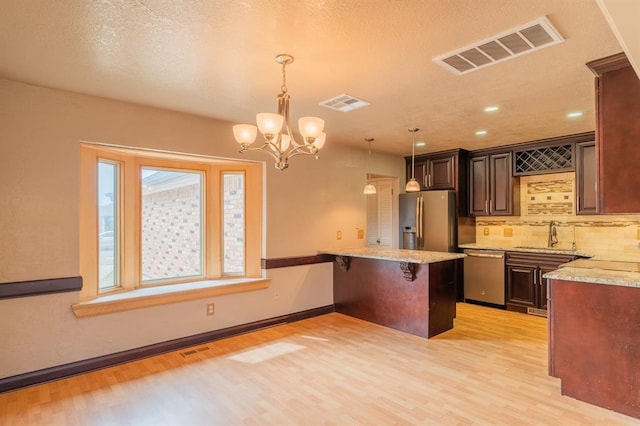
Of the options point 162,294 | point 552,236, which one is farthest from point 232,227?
point 552,236

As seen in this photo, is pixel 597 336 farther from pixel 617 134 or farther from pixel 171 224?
pixel 171 224

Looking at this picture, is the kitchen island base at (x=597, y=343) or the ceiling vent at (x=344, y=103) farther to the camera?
the ceiling vent at (x=344, y=103)

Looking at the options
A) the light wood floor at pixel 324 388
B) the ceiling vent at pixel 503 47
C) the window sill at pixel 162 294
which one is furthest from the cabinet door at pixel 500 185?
the window sill at pixel 162 294

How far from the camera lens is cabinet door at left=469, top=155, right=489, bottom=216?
5.43 m

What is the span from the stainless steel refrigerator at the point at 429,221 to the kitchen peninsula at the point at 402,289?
125 cm

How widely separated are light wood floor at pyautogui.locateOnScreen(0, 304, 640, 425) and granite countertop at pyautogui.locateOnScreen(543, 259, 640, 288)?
883 millimetres

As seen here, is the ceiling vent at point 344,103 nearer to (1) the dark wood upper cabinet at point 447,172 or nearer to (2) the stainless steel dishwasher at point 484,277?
(1) the dark wood upper cabinet at point 447,172

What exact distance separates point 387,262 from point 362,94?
2.11 meters

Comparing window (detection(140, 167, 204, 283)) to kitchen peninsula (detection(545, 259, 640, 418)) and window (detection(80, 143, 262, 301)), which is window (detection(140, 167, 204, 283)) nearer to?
window (detection(80, 143, 262, 301))

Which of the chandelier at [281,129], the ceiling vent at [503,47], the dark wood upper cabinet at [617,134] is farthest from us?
the dark wood upper cabinet at [617,134]

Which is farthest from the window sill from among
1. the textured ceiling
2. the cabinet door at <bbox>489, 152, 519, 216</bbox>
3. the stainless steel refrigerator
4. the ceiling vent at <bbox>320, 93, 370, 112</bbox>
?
the cabinet door at <bbox>489, 152, 519, 216</bbox>

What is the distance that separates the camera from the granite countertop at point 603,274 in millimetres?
2336

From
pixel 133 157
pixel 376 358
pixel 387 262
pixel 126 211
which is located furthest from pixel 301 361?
pixel 133 157

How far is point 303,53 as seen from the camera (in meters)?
2.26
